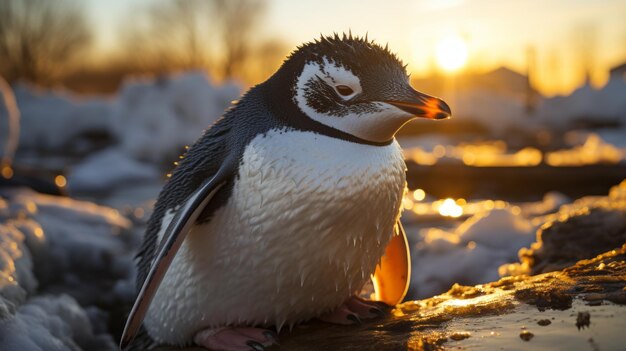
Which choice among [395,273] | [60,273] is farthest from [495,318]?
[60,273]

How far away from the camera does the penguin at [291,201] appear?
185 centimetres

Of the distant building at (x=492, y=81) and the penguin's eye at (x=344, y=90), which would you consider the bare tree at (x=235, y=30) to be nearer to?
the distant building at (x=492, y=81)

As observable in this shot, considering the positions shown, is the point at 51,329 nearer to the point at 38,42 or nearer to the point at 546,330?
the point at 546,330

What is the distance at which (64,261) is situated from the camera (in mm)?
3838

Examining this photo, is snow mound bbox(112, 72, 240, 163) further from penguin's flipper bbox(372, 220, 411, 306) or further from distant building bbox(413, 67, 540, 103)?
distant building bbox(413, 67, 540, 103)

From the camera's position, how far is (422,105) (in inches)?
71.1

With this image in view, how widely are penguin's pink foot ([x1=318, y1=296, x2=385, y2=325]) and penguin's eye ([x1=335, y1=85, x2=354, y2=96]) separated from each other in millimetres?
706

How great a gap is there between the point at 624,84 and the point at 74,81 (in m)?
32.1

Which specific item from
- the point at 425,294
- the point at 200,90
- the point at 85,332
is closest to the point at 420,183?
the point at 425,294

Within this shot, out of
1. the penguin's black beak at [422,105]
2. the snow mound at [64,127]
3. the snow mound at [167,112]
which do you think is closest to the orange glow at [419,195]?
the penguin's black beak at [422,105]

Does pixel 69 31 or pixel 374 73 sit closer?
pixel 374 73

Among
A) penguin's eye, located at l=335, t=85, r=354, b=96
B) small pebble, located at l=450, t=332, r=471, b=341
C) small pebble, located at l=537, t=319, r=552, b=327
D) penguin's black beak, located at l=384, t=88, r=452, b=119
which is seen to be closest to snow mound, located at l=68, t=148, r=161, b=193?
penguin's eye, located at l=335, t=85, r=354, b=96

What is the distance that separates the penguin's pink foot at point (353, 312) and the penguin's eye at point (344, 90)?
71 centimetres

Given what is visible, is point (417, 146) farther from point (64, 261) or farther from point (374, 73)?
point (374, 73)
